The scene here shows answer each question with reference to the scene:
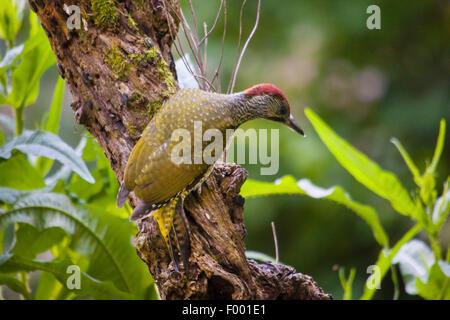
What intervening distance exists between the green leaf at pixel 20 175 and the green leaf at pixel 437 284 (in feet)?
5.35

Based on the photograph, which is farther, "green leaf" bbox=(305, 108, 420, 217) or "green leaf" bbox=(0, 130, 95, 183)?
"green leaf" bbox=(305, 108, 420, 217)

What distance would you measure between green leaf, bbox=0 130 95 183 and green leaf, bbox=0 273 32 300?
18.3 inches

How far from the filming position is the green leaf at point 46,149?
1.82m

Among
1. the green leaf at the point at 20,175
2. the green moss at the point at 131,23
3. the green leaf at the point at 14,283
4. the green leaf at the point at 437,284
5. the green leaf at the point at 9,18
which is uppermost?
the green leaf at the point at 9,18

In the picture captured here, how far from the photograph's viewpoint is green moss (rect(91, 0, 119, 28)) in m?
1.56

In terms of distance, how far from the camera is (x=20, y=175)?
2.14 m

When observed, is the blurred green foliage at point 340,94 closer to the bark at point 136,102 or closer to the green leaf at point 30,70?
the green leaf at point 30,70

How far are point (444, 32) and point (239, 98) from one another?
2.79 metres

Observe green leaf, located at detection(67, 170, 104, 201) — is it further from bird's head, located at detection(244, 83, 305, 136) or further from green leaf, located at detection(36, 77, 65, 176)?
bird's head, located at detection(244, 83, 305, 136)

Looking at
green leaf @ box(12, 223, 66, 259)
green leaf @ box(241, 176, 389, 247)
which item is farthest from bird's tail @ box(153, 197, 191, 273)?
green leaf @ box(12, 223, 66, 259)

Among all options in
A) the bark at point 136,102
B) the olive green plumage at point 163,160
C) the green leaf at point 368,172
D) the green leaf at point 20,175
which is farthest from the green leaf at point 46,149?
the green leaf at point 368,172

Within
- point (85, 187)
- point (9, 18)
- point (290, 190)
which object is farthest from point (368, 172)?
point (9, 18)

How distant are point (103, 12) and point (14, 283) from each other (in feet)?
3.67
